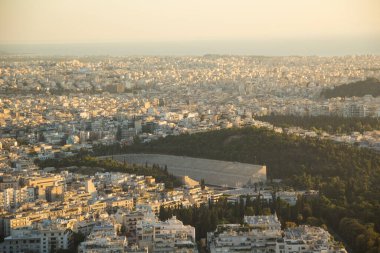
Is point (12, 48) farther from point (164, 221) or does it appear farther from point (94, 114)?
point (164, 221)

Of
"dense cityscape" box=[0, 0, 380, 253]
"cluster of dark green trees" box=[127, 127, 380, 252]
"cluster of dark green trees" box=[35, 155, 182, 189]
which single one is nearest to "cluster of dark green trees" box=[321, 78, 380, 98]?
Answer: "dense cityscape" box=[0, 0, 380, 253]

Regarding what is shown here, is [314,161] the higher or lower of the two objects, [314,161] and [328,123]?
the higher

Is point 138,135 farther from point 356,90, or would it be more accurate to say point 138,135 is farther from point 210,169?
point 356,90

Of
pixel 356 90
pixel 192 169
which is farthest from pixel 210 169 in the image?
pixel 356 90

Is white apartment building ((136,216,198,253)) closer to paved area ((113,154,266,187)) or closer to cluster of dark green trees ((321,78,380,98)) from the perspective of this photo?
paved area ((113,154,266,187))

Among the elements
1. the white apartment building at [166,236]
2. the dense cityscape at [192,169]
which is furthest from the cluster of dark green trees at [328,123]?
the white apartment building at [166,236]
